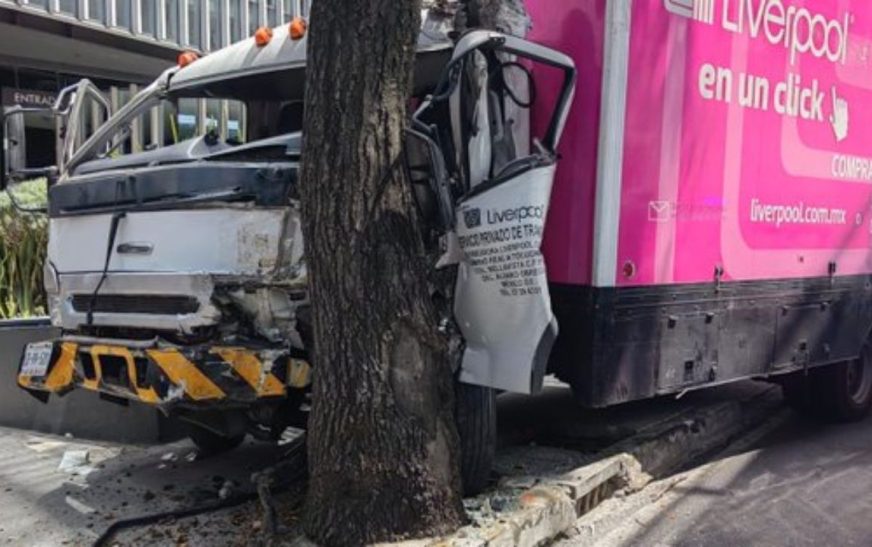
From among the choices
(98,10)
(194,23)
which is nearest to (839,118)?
(98,10)

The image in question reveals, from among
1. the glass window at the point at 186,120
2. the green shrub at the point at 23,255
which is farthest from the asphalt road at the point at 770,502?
the green shrub at the point at 23,255

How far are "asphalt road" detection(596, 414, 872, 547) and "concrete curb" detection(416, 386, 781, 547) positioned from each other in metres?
0.17

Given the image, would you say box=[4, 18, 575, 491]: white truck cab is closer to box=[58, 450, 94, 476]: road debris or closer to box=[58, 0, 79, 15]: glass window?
box=[58, 450, 94, 476]: road debris

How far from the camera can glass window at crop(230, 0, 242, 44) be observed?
52.2 feet

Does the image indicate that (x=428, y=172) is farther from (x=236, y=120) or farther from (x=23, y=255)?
(x=23, y=255)

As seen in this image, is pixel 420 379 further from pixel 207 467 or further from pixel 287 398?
pixel 207 467

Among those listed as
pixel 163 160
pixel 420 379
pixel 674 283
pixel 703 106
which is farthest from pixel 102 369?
pixel 703 106

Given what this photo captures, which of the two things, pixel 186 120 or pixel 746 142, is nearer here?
pixel 746 142

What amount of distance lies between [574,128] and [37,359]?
3159 mm

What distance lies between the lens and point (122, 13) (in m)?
13.9

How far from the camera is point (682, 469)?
582 centimetres

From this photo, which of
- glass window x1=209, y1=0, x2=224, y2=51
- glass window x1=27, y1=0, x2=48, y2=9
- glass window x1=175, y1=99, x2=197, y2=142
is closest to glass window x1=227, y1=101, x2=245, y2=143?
glass window x1=175, y1=99, x2=197, y2=142

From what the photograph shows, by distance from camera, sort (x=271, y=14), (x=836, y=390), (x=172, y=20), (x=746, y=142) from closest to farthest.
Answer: (x=746, y=142)
(x=836, y=390)
(x=172, y=20)
(x=271, y=14)

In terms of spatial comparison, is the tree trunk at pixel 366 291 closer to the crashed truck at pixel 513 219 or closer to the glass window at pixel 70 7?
the crashed truck at pixel 513 219
